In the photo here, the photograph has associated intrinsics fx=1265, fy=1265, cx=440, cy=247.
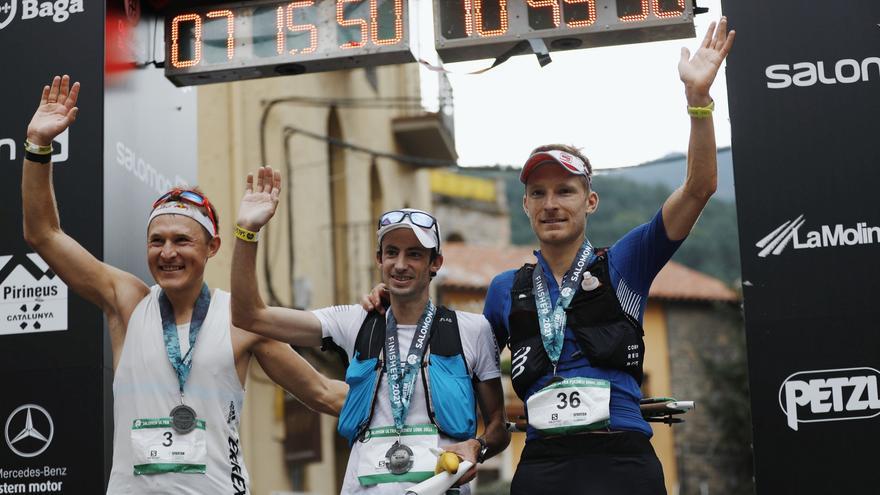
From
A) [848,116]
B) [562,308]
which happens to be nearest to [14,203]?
[562,308]

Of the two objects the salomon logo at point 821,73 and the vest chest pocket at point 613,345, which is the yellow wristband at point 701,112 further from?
the salomon logo at point 821,73

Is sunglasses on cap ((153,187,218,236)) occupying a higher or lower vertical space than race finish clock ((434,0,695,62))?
lower

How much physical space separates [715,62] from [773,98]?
1.12 meters

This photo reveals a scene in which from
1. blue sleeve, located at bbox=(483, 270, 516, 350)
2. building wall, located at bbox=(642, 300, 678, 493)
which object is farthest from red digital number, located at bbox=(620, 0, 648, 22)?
building wall, located at bbox=(642, 300, 678, 493)

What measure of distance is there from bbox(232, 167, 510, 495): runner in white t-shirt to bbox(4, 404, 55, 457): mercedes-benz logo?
6.64ft

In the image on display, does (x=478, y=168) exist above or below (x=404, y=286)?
above

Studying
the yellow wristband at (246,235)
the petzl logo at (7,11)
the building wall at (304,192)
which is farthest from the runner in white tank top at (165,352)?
the building wall at (304,192)

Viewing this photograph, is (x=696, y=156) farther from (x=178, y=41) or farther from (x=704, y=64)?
(x=178, y=41)

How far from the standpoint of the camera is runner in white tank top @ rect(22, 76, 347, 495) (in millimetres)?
5438

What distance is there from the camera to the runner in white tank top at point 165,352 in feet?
17.8

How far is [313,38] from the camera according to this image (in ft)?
A: 24.3

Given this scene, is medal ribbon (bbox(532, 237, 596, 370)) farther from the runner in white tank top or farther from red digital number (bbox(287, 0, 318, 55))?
red digital number (bbox(287, 0, 318, 55))

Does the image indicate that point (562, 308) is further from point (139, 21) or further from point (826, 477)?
point (139, 21)

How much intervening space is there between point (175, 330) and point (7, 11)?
8.82 ft
